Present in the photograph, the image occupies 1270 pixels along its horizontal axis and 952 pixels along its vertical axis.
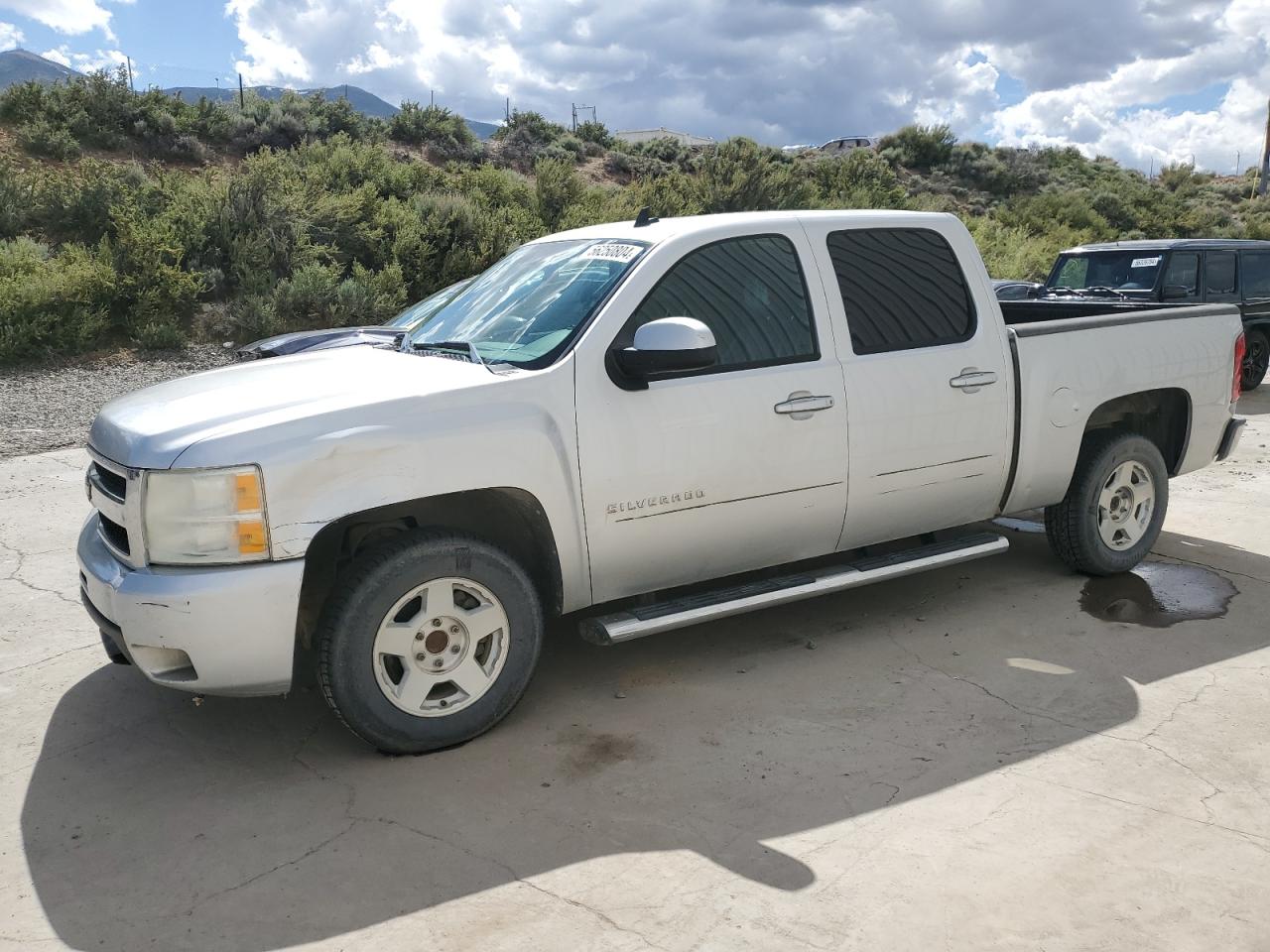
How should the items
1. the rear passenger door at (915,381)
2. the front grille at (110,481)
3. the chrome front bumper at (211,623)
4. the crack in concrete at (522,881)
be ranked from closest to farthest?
the crack in concrete at (522,881) < the chrome front bumper at (211,623) < the front grille at (110,481) < the rear passenger door at (915,381)

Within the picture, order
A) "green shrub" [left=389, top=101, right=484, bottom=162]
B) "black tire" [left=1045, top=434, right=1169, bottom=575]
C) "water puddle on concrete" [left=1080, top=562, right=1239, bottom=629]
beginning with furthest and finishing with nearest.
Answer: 1. "green shrub" [left=389, top=101, right=484, bottom=162]
2. "black tire" [left=1045, top=434, right=1169, bottom=575]
3. "water puddle on concrete" [left=1080, top=562, right=1239, bottom=629]

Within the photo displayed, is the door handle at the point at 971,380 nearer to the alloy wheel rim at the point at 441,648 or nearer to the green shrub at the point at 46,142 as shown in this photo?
the alloy wheel rim at the point at 441,648

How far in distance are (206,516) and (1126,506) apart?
15.6 ft

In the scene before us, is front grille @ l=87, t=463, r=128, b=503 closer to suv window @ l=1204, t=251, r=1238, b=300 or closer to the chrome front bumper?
the chrome front bumper

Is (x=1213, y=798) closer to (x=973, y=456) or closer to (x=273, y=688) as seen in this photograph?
(x=973, y=456)

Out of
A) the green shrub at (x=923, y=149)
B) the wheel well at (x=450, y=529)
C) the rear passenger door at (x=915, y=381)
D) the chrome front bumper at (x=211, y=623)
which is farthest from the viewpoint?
the green shrub at (x=923, y=149)

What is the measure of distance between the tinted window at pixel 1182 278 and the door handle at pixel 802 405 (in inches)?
368

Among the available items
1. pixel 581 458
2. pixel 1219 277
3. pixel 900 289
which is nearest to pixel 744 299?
pixel 900 289

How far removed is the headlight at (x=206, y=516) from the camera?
369cm

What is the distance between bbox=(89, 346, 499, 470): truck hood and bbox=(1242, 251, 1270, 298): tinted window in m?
11.8

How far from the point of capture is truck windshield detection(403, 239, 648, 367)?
447 centimetres

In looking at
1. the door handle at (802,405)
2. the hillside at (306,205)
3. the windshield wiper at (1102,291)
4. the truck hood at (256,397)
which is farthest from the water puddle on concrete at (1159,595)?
the hillside at (306,205)

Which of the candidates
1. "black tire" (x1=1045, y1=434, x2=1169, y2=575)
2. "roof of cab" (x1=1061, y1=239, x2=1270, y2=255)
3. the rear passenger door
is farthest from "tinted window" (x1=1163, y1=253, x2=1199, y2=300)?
the rear passenger door

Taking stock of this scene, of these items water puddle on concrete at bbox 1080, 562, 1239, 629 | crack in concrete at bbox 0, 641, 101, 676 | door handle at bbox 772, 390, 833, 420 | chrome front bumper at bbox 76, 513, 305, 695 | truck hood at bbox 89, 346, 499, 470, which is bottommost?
water puddle on concrete at bbox 1080, 562, 1239, 629
